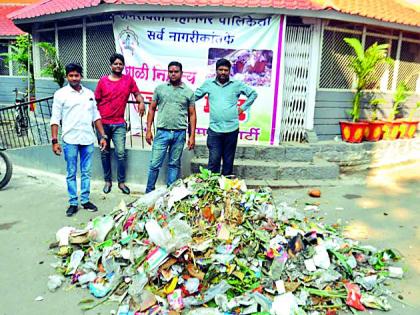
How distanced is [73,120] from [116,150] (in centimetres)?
104

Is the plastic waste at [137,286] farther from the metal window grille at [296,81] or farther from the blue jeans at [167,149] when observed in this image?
the metal window grille at [296,81]

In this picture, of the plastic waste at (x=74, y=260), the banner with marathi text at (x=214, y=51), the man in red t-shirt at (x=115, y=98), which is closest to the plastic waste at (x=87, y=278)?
the plastic waste at (x=74, y=260)

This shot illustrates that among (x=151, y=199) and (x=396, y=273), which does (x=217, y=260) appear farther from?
(x=396, y=273)

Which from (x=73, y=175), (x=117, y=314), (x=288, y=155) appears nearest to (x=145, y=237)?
(x=117, y=314)

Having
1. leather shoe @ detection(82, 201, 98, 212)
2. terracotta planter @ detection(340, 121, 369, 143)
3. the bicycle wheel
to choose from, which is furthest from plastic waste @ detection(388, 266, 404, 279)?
the bicycle wheel

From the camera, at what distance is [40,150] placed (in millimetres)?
7320

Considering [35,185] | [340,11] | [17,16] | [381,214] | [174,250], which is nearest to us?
[174,250]

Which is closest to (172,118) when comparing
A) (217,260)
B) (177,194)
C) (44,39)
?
(177,194)

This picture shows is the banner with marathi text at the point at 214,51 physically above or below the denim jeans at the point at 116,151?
above

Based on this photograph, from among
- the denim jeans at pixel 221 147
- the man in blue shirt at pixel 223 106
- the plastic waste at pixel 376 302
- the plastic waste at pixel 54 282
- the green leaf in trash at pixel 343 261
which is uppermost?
the man in blue shirt at pixel 223 106

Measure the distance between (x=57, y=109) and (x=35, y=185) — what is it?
223 cm

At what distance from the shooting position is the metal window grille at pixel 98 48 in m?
8.43

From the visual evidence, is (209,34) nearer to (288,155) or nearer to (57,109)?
(288,155)

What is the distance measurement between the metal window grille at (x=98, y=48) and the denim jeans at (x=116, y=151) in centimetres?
330
